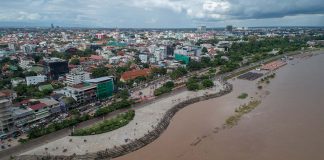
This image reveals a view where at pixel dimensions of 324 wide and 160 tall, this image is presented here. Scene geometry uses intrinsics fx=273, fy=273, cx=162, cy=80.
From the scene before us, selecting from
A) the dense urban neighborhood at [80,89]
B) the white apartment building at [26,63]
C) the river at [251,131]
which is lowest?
the river at [251,131]

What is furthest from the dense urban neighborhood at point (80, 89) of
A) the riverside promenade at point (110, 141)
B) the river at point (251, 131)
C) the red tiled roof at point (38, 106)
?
the river at point (251, 131)

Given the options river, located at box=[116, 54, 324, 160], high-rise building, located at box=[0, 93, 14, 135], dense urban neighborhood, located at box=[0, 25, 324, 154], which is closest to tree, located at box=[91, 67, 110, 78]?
dense urban neighborhood, located at box=[0, 25, 324, 154]

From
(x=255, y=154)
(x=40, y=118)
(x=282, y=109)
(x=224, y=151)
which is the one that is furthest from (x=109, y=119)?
(x=282, y=109)

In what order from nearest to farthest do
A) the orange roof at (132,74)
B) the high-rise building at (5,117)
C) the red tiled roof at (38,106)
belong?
1. the high-rise building at (5,117)
2. the red tiled roof at (38,106)
3. the orange roof at (132,74)

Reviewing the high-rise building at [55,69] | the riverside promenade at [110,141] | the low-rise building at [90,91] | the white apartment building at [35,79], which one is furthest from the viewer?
the high-rise building at [55,69]

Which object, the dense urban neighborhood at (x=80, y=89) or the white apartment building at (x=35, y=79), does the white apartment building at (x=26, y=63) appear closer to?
the dense urban neighborhood at (x=80, y=89)

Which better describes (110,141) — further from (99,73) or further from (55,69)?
(55,69)

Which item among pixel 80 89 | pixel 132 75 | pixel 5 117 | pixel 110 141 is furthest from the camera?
pixel 132 75

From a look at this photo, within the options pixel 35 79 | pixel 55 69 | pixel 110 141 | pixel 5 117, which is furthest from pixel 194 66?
pixel 5 117

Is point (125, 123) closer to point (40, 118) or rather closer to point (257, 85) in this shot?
point (40, 118)

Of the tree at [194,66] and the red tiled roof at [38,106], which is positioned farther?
the tree at [194,66]
